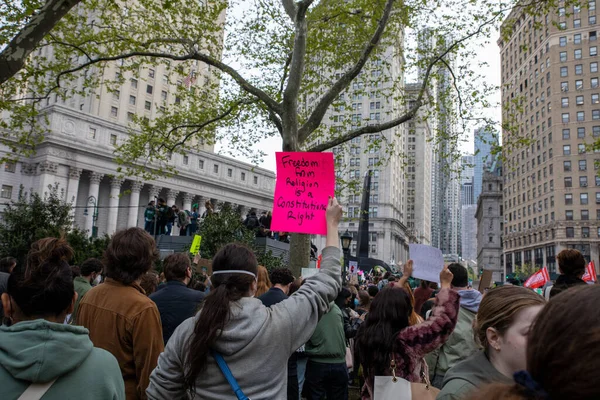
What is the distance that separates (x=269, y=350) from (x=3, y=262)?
260 inches

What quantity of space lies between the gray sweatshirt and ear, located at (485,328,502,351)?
0.91 meters

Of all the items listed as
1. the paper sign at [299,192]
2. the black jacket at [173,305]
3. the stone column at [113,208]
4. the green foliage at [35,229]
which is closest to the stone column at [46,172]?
the stone column at [113,208]

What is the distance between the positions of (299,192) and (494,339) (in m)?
3.04

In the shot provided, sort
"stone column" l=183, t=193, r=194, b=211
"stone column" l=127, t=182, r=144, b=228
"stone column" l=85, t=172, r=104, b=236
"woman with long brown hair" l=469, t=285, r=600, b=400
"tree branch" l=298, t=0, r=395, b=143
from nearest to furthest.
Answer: "woman with long brown hair" l=469, t=285, r=600, b=400 → "tree branch" l=298, t=0, r=395, b=143 → "stone column" l=85, t=172, r=104, b=236 → "stone column" l=127, t=182, r=144, b=228 → "stone column" l=183, t=193, r=194, b=211

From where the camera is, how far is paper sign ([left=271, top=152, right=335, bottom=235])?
4.90 meters

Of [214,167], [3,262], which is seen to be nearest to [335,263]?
[3,262]

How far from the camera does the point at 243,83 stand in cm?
1241

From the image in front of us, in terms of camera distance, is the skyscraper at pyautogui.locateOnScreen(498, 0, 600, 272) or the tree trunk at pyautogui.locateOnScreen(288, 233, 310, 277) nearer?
the tree trunk at pyautogui.locateOnScreen(288, 233, 310, 277)

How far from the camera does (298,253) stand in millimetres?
10555

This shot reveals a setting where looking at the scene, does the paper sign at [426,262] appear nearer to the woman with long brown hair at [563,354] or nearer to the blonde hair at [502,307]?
the blonde hair at [502,307]

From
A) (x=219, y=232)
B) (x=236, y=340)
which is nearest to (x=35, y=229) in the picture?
(x=219, y=232)

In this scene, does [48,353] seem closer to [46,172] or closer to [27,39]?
[27,39]

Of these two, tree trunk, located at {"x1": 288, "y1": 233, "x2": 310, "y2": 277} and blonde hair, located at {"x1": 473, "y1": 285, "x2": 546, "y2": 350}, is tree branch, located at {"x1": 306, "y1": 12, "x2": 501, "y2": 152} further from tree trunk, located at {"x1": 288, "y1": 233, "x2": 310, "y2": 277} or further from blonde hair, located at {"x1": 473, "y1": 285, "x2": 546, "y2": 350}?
blonde hair, located at {"x1": 473, "y1": 285, "x2": 546, "y2": 350}

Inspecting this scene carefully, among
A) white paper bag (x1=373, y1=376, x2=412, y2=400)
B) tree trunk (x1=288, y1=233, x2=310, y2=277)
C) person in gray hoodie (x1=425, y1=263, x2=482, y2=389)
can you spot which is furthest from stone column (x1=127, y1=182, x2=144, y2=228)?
white paper bag (x1=373, y1=376, x2=412, y2=400)
